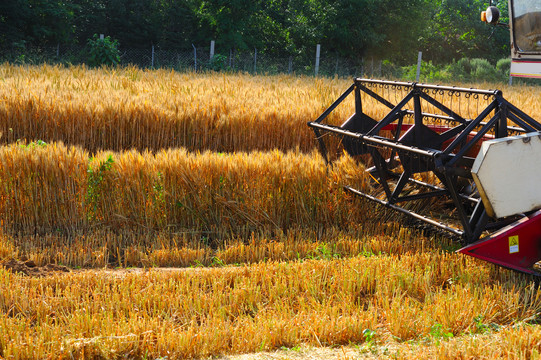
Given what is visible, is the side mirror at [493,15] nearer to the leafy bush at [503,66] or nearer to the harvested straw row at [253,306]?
the harvested straw row at [253,306]

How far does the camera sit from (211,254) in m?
5.55

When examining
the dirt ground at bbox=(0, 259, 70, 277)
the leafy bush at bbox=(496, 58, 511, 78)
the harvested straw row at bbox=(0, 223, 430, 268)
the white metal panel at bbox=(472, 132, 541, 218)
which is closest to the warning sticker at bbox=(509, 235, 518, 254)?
the white metal panel at bbox=(472, 132, 541, 218)

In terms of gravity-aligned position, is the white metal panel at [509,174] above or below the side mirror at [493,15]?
below

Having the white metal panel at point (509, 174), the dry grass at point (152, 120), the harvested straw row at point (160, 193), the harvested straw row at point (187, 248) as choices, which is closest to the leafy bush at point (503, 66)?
the dry grass at point (152, 120)

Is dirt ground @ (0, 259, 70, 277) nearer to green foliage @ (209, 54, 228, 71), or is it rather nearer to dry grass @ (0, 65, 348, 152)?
dry grass @ (0, 65, 348, 152)

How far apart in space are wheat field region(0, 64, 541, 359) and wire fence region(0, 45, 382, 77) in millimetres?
12510

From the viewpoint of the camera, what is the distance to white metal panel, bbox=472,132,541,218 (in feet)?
14.4

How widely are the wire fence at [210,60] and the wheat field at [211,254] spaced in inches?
493

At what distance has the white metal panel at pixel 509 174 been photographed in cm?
440

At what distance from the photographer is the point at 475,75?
29828 mm

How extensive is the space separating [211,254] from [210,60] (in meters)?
18.4

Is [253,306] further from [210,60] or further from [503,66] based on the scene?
[503,66]

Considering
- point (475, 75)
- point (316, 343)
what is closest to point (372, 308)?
point (316, 343)

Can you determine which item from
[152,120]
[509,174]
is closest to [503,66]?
[152,120]
